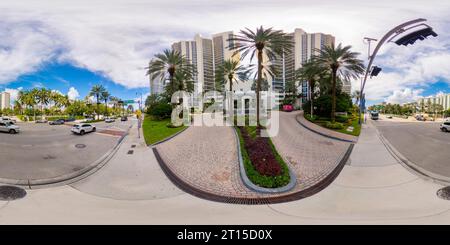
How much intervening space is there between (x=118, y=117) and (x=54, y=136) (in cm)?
191

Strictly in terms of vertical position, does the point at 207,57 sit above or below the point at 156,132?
above

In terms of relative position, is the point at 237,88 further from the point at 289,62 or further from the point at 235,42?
the point at 235,42

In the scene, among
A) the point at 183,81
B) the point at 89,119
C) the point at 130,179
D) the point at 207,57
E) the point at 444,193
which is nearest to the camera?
the point at 444,193

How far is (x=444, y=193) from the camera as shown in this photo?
16.3 feet

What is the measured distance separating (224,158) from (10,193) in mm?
5636

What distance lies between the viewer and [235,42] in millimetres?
9867

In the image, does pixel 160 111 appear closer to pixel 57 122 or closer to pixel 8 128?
pixel 57 122

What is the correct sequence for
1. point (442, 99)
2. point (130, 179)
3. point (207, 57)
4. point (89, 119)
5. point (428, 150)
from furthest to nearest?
point (442, 99), point (207, 57), point (428, 150), point (89, 119), point (130, 179)

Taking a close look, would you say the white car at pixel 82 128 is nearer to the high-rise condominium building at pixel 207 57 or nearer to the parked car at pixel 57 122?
the parked car at pixel 57 122

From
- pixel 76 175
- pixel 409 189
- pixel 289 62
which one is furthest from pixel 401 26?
pixel 289 62

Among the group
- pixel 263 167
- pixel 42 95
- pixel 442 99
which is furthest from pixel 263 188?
pixel 442 99

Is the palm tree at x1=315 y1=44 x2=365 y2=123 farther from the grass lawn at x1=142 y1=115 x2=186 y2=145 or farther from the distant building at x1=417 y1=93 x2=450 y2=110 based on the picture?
the grass lawn at x1=142 y1=115 x2=186 y2=145

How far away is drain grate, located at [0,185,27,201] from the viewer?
4661 millimetres

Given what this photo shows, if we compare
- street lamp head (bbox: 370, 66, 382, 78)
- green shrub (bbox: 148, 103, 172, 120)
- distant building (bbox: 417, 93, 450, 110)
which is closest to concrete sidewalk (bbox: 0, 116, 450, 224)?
street lamp head (bbox: 370, 66, 382, 78)
